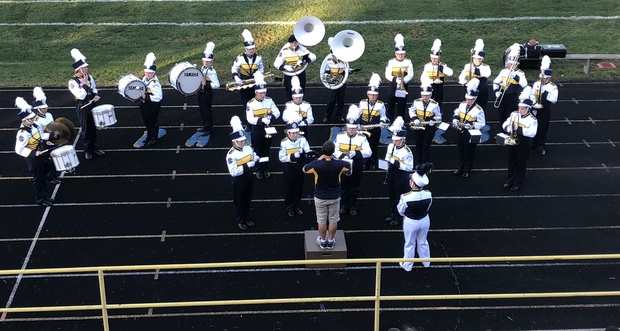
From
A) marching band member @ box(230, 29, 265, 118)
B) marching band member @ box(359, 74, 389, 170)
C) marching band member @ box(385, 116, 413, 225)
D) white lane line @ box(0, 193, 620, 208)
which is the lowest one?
white lane line @ box(0, 193, 620, 208)

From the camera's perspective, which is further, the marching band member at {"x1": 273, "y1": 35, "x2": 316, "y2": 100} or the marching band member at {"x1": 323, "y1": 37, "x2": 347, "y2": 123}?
the marching band member at {"x1": 273, "y1": 35, "x2": 316, "y2": 100}

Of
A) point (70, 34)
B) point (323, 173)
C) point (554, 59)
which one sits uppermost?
point (70, 34)

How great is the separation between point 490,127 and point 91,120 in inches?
336

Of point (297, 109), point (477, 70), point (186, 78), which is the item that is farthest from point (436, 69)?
point (186, 78)

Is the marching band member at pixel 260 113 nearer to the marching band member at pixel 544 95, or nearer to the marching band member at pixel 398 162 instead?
the marching band member at pixel 398 162

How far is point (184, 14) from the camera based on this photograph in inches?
871

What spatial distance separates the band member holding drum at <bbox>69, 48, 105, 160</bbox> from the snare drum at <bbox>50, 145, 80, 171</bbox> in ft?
5.61

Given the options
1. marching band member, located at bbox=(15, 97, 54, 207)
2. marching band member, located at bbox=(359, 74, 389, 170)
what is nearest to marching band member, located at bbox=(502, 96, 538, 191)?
marching band member, located at bbox=(359, 74, 389, 170)


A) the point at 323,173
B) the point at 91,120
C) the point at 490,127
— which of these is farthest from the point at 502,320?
the point at 91,120

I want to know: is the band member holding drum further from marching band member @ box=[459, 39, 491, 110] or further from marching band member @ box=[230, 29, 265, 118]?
marching band member @ box=[459, 39, 491, 110]

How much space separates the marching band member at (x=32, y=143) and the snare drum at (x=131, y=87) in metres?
1.98

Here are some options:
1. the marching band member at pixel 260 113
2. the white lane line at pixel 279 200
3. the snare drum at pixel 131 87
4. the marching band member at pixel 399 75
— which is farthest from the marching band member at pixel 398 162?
the snare drum at pixel 131 87

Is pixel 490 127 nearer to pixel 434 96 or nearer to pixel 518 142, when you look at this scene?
pixel 434 96

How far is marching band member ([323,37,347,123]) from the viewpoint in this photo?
14.3 m
